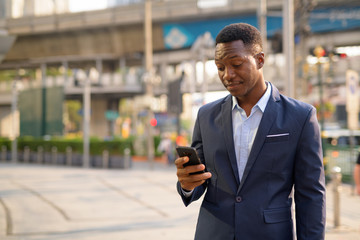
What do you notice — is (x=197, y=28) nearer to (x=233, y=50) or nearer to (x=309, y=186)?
(x=233, y=50)

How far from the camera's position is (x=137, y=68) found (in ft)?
131

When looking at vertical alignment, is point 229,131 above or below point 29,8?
below

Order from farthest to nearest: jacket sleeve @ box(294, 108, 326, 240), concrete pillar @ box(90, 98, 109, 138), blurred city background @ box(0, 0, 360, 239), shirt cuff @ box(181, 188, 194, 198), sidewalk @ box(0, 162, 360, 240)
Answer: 1. concrete pillar @ box(90, 98, 109, 138)
2. blurred city background @ box(0, 0, 360, 239)
3. sidewalk @ box(0, 162, 360, 240)
4. shirt cuff @ box(181, 188, 194, 198)
5. jacket sleeve @ box(294, 108, 326, 240)

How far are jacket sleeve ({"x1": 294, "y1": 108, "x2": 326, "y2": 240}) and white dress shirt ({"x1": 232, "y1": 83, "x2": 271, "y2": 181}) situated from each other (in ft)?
0.72

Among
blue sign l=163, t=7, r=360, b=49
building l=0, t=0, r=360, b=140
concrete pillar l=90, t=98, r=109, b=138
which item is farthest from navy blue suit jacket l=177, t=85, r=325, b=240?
concrete pillar l=90, t=98, r=109, b=138

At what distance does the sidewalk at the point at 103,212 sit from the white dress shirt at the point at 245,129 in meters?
4.87

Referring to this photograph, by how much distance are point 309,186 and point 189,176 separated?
1.83 feet

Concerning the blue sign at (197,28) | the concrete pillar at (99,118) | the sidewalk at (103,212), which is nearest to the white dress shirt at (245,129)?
the sidewalk at (103,212)

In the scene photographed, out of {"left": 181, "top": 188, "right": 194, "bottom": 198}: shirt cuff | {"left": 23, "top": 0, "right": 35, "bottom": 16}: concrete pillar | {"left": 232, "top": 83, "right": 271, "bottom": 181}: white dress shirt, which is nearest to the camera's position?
{"left": 232, "top": 83, "right": 271, "bottom": 181}: white dress shirt

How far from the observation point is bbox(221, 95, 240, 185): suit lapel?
2.08 m

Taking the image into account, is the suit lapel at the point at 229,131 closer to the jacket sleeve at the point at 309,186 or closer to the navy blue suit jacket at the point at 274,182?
the navy blue suit jacket at the point at 274,182

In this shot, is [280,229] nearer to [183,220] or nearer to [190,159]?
[190,159]

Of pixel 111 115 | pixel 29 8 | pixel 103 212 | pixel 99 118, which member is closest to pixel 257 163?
pixel 103 212

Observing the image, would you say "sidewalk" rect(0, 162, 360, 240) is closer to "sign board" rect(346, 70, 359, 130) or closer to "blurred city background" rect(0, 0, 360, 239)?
"sign board" rect(346, 70, 359, 130)
